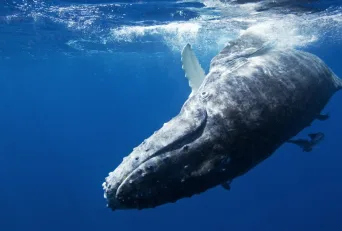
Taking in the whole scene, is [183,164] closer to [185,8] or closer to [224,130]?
[224,130]

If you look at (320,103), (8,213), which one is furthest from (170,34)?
(8,213)

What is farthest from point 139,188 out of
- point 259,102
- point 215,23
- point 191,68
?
point 215,23

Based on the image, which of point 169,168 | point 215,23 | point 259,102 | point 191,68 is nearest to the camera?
point 169,168

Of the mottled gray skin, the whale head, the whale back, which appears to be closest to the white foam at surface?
the whale back

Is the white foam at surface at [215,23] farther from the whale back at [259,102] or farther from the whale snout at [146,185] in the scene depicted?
the whale snout at [146,185]

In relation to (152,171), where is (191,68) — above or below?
above

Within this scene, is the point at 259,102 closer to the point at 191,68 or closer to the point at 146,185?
the point at 146,185

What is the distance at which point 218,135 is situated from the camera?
4.25 meters

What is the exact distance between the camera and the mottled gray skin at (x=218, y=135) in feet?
13.0

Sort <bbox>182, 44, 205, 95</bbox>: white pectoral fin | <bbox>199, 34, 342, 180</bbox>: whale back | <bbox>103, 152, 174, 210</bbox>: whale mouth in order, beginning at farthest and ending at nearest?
<bbox>182, 44, 205, 95</bbox>: white pectoral fin
<bbox>199, 34, 342, 180</bbox>: whale back
<bbox>103, 152, 174, 210</bbox>: whale mouth

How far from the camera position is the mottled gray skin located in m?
3.96

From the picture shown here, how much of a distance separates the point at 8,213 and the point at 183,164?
73652 mm

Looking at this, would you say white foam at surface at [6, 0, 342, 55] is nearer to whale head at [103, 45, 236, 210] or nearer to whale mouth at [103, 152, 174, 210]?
whale head at [103, 45, 236, 210]

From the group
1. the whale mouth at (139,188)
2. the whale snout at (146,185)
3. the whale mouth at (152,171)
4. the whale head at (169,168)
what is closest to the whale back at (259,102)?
the whale head at (169,168)
